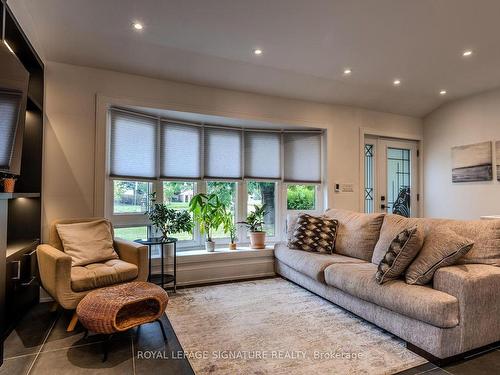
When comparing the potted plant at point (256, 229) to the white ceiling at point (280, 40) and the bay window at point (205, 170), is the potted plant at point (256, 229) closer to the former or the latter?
the bay window at point (205, 170)

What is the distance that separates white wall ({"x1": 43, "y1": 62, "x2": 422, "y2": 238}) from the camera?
3121mm

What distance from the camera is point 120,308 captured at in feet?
6.75

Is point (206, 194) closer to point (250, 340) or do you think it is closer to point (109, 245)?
point (109, 245)

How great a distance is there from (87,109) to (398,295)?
135 inches

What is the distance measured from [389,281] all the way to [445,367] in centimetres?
61

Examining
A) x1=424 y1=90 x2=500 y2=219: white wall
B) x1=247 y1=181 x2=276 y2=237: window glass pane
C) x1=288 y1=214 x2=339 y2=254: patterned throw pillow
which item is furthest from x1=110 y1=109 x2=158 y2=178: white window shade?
x1=424 y1=90 x2=500 y2=219: white wall

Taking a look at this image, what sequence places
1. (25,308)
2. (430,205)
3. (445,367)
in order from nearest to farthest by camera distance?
(445,367)
(25,308)
(430,205)

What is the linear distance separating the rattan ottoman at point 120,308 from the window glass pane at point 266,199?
7.67 ft

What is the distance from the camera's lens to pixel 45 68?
3102 millimetres

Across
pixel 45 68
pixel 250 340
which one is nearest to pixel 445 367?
pixel 250 340

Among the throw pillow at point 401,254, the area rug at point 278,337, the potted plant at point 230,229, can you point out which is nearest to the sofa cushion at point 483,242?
the throw pillow at point 401,254

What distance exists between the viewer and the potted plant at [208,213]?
12.7 feet

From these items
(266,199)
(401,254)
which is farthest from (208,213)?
(401,254)

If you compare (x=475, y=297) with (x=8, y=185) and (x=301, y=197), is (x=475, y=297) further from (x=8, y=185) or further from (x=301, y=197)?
(x=8, y=185)
